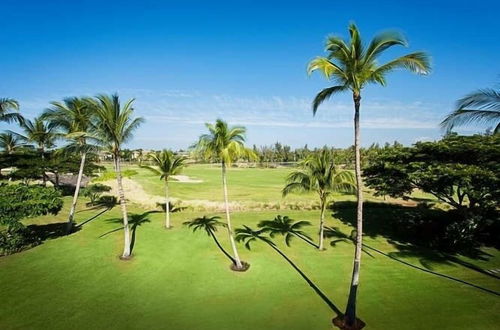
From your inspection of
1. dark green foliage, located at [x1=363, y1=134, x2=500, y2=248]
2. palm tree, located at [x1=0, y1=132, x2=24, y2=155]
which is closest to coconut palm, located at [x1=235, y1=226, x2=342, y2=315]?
dark green foliage, located at [x1=363, y1=134, x2=500, y2=248]

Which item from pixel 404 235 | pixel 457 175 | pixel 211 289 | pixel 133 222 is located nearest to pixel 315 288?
pixel 211 289

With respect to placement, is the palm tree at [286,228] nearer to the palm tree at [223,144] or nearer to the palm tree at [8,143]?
the palm tree at [223,144]

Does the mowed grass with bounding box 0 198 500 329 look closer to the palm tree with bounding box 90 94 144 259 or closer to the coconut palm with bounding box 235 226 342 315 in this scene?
the coconut palm with bounding box 235 226 342 315

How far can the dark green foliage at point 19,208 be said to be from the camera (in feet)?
56.3

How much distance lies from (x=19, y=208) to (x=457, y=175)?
2508 centimetres

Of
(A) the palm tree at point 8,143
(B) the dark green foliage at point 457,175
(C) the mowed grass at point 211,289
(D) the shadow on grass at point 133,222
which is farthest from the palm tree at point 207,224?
(A) the palm tree at point 8,143

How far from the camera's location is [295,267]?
57.7ft

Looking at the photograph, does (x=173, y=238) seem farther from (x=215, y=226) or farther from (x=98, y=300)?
(x=98, y=300)

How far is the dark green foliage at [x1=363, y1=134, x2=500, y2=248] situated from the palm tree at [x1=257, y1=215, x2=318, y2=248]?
6.61m

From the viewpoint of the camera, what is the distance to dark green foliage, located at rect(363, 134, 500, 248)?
1806cm

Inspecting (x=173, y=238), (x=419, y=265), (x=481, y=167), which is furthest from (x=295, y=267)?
(x=481, y=167)

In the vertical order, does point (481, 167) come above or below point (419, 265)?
above

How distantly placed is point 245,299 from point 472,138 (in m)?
18.5

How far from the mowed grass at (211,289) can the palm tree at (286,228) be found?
4.15ft
